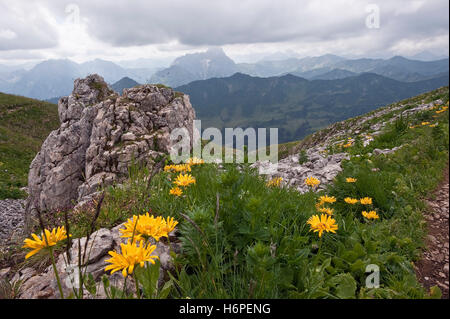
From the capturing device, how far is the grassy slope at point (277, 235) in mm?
2201

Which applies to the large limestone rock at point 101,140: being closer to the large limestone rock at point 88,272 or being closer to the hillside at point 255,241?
the hillside at point 255,241

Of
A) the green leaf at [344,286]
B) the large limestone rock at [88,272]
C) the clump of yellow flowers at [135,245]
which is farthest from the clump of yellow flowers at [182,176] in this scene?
the green leaf at [344,286]

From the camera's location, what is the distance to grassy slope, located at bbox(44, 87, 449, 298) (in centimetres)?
220

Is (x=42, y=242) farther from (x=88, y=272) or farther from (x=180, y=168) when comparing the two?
(x=180, y=168)

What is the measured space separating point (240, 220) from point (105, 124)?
1886cm

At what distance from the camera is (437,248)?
13.5ft

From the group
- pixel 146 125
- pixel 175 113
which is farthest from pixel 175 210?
pixel 175 113

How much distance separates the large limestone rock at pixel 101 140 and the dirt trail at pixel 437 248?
540 inches

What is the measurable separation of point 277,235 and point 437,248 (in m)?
Answer: 3.35

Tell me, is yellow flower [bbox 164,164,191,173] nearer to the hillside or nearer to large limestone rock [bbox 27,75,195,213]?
the hillside

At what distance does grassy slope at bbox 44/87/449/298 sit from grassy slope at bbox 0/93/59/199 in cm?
2706

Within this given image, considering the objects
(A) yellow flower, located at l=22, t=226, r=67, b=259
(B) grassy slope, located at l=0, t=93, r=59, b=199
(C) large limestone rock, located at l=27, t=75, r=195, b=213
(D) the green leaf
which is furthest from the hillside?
(B) grassy slope, located at l=0, t=93, r=59, b=199

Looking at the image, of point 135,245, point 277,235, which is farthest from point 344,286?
point 135,245

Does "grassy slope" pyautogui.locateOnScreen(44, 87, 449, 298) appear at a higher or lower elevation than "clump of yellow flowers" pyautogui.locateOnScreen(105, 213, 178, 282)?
lower
